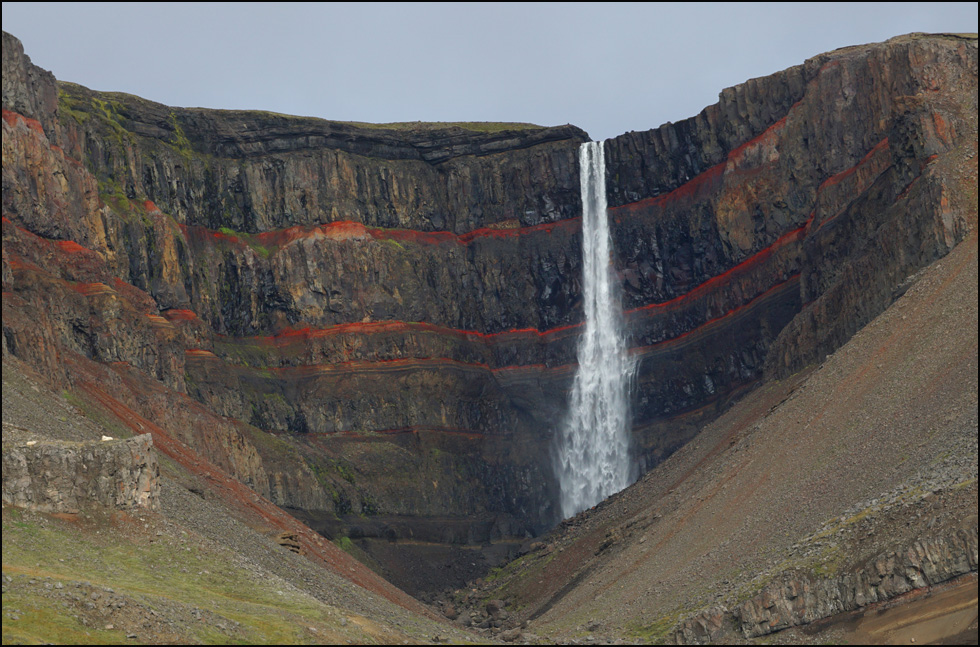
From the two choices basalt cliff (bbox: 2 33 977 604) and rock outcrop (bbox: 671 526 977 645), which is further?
basalt cliff (bbox: 2 33 977 604)

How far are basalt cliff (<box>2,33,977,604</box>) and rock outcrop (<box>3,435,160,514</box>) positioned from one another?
761 inches

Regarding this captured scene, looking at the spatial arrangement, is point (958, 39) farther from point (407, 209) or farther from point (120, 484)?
point (120, 484)

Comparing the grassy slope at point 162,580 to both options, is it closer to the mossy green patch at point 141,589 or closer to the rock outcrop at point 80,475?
the mossy green patch at point 141,589

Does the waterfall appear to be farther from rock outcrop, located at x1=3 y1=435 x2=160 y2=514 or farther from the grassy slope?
rock outcrop, located at x1=3 y1=435 x2=160 y2=514

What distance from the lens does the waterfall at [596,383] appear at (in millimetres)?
112562

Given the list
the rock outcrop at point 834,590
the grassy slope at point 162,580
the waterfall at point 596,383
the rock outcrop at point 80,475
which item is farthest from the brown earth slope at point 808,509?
the rock outcrop at point 80,475

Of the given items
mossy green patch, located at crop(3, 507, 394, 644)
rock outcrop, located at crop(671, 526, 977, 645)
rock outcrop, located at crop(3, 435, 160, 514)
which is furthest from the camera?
rock outcrop, located at crop(3, 435, 160, 514)

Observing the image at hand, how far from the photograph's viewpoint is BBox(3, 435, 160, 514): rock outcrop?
5772 centimetres

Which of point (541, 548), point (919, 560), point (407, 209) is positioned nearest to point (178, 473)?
point (541, 548)

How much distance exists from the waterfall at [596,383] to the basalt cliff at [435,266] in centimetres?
137

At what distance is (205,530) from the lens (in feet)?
213

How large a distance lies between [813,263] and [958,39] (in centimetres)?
1893

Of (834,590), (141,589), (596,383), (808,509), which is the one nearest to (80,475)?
(141,589)

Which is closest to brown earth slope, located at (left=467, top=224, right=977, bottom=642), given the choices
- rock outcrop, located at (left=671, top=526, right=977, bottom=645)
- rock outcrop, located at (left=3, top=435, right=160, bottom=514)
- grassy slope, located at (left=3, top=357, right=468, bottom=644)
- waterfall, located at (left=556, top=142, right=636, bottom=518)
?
rock outcrop, located at (left=671, top=526, right=977, bottom=645)
